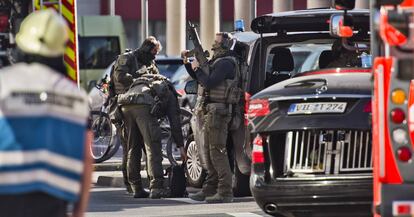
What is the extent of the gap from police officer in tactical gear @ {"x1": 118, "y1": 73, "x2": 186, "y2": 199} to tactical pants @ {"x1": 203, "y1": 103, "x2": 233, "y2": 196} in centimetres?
106

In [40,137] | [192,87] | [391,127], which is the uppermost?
[40,137]

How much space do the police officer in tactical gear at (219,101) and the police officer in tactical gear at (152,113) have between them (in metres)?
0.90

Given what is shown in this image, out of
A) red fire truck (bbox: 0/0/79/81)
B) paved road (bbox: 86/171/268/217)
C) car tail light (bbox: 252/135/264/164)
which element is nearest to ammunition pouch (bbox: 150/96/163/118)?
paved road (bbox: 86/171/268/217)

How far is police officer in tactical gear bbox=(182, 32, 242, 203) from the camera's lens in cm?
1659

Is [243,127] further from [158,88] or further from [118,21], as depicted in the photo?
[118,21]

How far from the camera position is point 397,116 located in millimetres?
10828

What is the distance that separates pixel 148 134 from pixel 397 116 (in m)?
7.48

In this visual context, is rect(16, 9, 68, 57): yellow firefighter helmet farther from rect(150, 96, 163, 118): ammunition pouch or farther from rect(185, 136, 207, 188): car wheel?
rect(185, 136, 207, 188): car wheel

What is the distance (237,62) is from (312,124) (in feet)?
14.5

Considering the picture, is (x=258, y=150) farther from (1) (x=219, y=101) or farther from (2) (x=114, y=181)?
(2) (x=114, y=181)

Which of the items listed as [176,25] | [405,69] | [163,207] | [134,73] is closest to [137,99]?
[134,73]

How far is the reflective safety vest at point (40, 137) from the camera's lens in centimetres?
681

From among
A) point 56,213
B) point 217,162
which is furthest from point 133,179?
point 56,213

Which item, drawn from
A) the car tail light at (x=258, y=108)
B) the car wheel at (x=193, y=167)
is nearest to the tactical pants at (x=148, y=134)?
the car wheel at (x=193, y=167)
